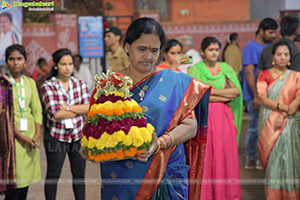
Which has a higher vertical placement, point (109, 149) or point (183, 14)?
point (183, 14)

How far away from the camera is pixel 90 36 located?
11.8 m

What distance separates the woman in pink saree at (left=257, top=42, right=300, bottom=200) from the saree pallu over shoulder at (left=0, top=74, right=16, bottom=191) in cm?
282

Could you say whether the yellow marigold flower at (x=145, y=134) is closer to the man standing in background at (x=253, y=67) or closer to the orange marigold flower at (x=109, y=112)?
the orange marigold flower at (x=109, y=112)

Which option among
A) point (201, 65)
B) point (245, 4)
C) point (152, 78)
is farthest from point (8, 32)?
point (245, 4)

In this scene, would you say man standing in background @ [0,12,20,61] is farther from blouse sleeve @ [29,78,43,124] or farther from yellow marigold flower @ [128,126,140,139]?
yellow marigold flower @ [128,126,140,139]

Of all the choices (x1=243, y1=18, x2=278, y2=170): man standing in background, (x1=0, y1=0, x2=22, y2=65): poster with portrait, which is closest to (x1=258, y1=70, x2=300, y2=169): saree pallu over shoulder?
(x1=243, y1=18, x2=278, y2=170): man standing in background

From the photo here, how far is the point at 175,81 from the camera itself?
2547 mm

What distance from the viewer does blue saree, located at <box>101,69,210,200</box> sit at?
94.8 inches

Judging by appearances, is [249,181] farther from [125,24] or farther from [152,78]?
[125,24]

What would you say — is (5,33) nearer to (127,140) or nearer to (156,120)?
(156,120)

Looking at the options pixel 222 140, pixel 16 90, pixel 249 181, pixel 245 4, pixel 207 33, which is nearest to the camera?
pixel 16 90

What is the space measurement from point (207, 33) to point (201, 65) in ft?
27.7

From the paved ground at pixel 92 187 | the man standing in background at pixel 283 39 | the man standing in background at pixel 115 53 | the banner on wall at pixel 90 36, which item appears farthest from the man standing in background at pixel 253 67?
the banner on wall at pixel 90 36

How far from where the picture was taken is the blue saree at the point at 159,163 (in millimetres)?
2408
